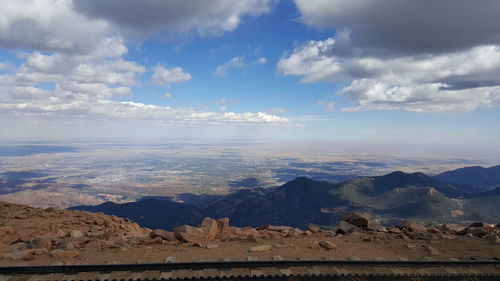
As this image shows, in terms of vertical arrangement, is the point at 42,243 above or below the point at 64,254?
below

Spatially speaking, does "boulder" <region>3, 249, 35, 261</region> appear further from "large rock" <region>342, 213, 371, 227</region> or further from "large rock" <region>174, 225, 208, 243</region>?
"large rock" <region>342, 213, 371, 227</region>

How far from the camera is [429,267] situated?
11.8m

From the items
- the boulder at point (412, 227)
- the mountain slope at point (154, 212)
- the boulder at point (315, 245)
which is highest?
the boulder at point (315, 245)

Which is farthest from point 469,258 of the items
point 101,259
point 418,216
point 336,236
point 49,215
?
point 418,216

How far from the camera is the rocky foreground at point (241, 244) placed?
12.7m

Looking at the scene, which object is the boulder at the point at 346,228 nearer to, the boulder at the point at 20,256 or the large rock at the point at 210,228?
the large rock at the point at 210,228

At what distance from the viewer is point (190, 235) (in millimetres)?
15539

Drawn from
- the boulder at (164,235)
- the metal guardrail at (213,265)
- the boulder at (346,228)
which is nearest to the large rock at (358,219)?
the boulder at (346,228)

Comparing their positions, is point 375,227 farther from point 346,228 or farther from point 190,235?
point 190,235

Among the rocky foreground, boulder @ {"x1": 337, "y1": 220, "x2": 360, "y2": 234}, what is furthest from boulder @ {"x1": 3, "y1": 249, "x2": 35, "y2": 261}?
boulder @ {"x1": 337, "y1": 220, "x2": 360, "y2": 234}

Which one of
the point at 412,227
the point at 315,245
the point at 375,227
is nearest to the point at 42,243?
the point at 315,245

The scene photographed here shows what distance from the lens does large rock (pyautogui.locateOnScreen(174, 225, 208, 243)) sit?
603 inches

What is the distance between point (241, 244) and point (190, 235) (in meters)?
2.70

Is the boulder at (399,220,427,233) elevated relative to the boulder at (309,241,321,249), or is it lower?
lower
